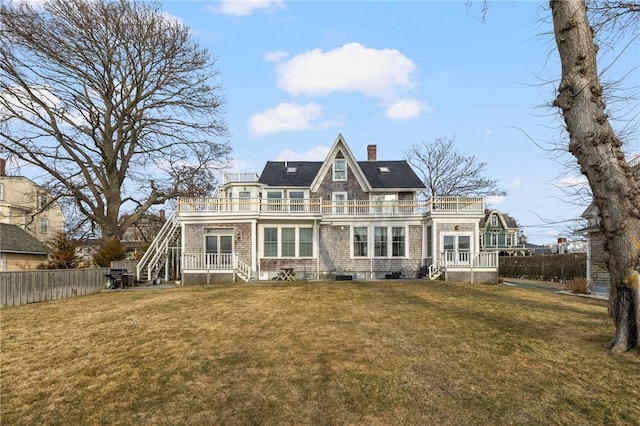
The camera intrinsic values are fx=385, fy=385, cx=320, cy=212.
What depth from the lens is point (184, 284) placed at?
19469 mm

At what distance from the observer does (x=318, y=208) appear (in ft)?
77.3

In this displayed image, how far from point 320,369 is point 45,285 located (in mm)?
13011

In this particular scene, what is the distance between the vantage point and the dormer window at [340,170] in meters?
26.5

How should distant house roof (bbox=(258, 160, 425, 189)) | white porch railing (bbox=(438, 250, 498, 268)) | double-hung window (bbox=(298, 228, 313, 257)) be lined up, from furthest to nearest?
distant house roof (bbox=(258, 160, 425, 189)) < double-hung window (bbox=(298, 228, 313, 257)) < white porch railing (bbox=(438, 250, 498, 268))

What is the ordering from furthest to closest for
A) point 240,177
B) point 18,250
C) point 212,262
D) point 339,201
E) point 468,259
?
point 240,177, point 18,250, point 339,201, point 468,259, point 212,262

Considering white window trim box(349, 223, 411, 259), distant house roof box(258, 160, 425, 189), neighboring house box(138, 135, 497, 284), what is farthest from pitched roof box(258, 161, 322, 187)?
white window trim box(349, 223, 411, 259)

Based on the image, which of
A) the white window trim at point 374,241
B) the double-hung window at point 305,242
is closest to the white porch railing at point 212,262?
the double-hung window at point 305,242

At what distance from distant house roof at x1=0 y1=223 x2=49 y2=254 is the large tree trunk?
1214 inches

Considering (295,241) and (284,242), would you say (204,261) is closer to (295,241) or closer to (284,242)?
(284,242)

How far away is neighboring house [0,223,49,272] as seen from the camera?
2547 centimetres

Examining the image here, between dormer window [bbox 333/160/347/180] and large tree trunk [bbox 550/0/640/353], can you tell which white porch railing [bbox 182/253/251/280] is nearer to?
dormer window [bbox 333/160/347/180]

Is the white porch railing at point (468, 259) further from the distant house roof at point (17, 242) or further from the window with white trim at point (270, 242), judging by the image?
the distant house roof at point (17, 242)

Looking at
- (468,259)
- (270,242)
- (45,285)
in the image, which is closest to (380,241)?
(468,259)

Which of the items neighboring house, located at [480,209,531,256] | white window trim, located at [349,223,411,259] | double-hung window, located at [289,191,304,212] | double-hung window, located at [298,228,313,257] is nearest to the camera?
double-hung window, located at [289,191,304,212]
